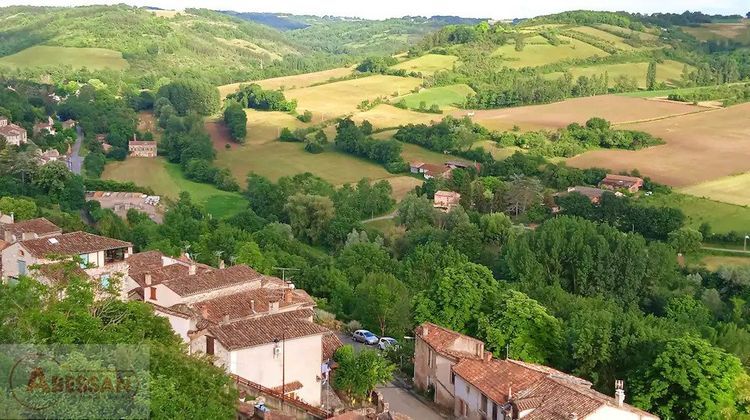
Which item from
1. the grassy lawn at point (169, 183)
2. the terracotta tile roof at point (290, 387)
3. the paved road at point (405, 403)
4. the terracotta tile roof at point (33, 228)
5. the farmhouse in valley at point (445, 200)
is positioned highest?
the terracotta tile roof at point (33, 228)

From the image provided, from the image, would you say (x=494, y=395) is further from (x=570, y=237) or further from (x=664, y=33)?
(x=664, y=33)

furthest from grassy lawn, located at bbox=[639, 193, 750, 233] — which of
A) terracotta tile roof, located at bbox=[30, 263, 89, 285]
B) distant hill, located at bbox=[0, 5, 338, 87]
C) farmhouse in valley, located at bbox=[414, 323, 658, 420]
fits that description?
distant hill, located at bbox=[0, 5, 338, 87]

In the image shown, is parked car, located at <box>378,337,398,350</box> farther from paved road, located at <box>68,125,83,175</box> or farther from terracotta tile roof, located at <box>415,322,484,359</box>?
paved road, located at <box>68,125,83,175</box>

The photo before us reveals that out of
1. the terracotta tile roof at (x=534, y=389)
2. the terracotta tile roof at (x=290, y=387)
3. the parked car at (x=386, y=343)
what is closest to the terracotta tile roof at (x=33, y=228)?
the parked car at (x=386, y=343)

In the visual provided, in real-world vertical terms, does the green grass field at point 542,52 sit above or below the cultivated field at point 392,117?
above

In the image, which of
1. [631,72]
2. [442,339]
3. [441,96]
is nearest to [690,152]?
[441,96]

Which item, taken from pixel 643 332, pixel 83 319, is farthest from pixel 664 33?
pixel 83 319

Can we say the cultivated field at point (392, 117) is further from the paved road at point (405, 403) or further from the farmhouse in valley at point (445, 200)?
the paved road at point (405, 403)
